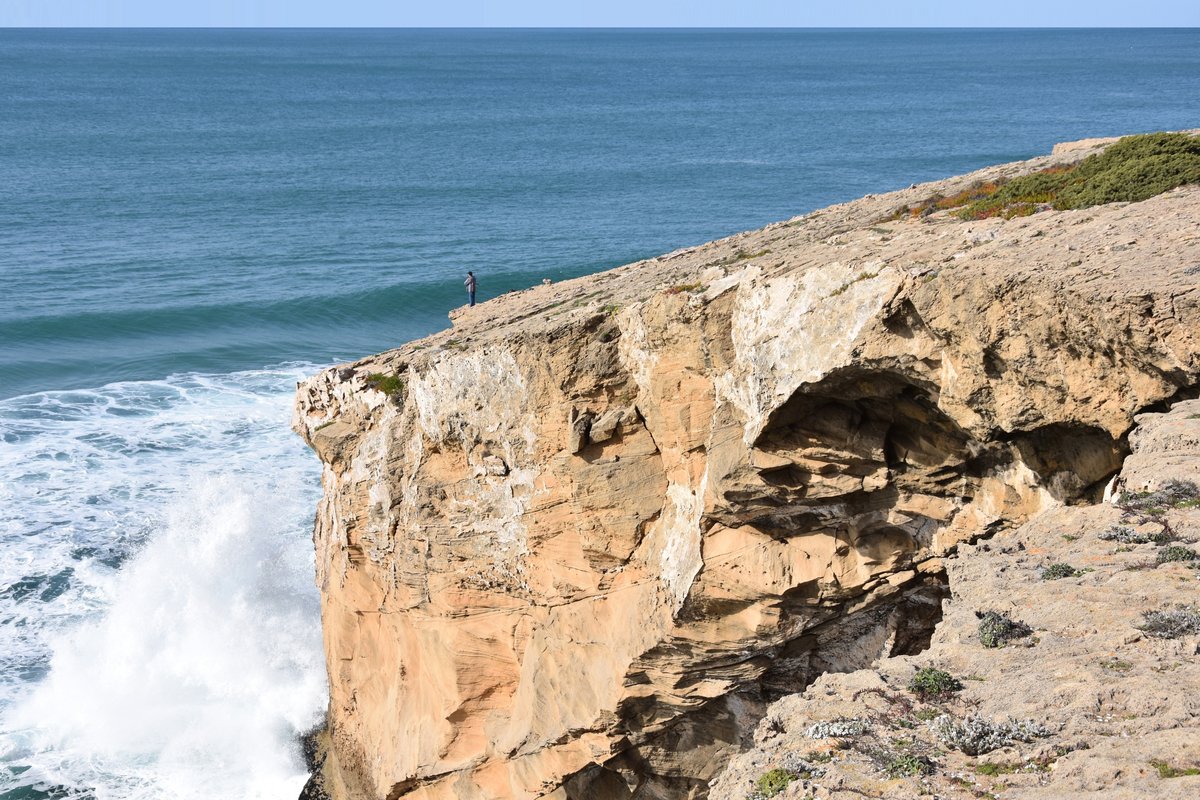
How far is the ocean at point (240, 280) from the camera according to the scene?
2648 cm

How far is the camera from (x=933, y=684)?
8.91 meters

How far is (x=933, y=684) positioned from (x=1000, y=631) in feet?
2.96

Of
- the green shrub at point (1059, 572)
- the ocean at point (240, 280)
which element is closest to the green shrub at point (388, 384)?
the ocean at point (240, 280)

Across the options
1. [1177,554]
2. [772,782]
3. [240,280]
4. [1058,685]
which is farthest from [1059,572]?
[240,280]

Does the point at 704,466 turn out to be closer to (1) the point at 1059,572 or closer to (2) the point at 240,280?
(1) the point at 1059,572

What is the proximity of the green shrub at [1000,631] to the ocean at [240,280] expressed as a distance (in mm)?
18661

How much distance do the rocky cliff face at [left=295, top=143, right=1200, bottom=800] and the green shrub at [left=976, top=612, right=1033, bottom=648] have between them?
3568 mm

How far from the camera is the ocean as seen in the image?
86.9 ft

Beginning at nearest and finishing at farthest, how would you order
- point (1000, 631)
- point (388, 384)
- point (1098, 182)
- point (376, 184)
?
1. point (1000, 631)
2. point (1098, 182)
3. point (388, 384)
4. point (376, 184)

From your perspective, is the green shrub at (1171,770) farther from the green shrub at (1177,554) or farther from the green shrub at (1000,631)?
the green shrub at (1177,554)

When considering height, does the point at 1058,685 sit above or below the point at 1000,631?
below

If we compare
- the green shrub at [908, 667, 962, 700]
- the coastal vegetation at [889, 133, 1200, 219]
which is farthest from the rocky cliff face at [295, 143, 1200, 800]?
the green shrub at [908, 667, 962, 700]

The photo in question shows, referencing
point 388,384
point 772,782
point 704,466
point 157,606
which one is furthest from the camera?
point 157,606

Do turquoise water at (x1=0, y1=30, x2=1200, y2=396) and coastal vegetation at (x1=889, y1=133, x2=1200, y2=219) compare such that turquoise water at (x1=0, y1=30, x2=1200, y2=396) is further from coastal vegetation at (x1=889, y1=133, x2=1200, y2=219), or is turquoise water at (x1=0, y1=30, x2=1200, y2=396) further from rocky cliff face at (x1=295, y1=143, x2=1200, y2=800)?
coastal vegetation at (x1=889, y1=133, x2=1200, y2=219)
